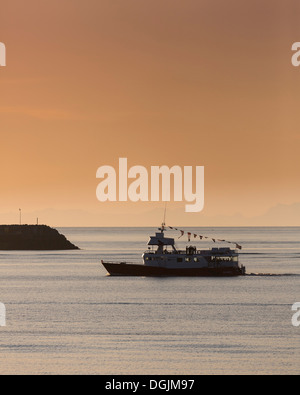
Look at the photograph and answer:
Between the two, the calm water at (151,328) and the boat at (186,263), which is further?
the boat at (186,263)

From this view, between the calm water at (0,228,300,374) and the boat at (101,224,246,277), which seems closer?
the calm water at (0,228,300,374)

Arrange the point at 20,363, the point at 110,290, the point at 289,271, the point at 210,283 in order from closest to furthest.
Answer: the point at 20,363, the point at 110,290, the point at 210,283, the point at 289,271

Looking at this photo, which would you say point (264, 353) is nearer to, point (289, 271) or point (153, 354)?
point (153, 354)

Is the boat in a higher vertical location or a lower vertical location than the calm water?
higher

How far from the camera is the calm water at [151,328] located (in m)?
66.9

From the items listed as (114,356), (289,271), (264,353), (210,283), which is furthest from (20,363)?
(289,271)

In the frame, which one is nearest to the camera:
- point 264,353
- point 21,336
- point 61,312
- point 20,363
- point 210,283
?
point 20,363

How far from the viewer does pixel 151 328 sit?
8812cm

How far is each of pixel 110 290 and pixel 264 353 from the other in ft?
226

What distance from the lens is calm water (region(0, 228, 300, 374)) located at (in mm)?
66938

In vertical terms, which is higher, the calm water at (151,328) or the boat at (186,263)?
the boat at (186,263)

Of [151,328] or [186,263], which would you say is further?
[186,263]

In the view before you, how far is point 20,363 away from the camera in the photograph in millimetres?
67312

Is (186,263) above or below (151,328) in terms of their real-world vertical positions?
above
